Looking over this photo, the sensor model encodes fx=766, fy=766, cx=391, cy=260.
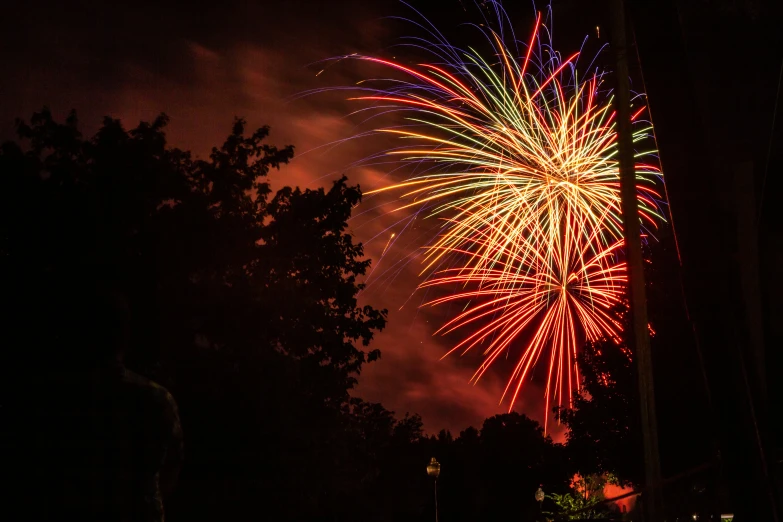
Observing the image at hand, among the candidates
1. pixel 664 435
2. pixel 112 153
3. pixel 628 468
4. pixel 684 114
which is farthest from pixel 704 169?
pixel 628 468

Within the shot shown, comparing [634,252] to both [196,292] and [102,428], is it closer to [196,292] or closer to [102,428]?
[102,428]

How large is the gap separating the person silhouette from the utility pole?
24.2ft

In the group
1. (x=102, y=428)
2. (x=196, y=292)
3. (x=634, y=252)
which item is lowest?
(x=102, y=428)

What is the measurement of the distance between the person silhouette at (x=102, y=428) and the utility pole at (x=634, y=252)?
737cm

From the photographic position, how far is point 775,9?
912 cm

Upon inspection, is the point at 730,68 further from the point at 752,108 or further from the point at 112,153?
the point at 112,153

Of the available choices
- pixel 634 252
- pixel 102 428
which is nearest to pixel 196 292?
pixel 634 252

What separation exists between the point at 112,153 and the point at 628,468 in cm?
2355

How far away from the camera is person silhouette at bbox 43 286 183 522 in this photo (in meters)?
2.95

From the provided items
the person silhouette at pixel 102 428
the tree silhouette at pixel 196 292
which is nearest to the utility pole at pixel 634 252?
the person silhouette at pixel 102 428

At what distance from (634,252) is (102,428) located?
28.3ft

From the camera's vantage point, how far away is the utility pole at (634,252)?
31.0ft

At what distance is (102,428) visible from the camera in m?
2.98

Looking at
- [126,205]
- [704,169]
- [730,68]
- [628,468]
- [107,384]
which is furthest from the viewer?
[628,468]
